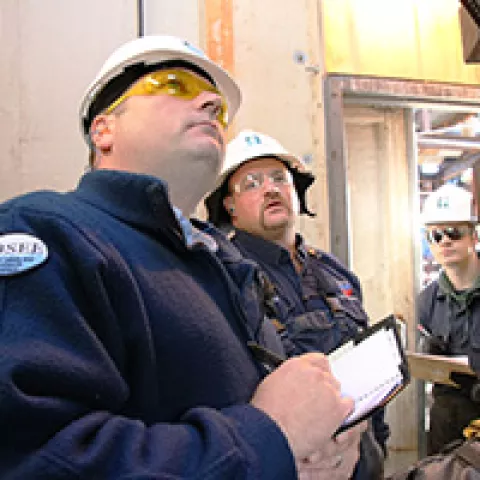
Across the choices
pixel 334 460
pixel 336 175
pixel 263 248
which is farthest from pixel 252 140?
pixel 334 460

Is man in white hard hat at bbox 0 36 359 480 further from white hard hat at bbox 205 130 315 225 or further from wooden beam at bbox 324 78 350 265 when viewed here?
wooden beam at bbox 324 78 350 265

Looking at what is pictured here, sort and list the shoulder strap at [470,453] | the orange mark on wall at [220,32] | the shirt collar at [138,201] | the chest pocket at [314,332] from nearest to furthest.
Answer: the shirt collar at [138,201], the shoulder strap at [470,453], the chest pocket at [314,332], the orange mark on wall at [220,32]

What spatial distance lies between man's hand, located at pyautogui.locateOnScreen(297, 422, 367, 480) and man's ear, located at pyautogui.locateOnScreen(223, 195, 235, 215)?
1.44 meters

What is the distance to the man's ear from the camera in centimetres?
217

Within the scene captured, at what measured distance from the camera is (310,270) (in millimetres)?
2008

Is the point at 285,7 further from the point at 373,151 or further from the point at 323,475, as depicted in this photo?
the point at 323,475

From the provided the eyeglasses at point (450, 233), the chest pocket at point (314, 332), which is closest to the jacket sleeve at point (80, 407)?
the chest pocket at point (314, 332)

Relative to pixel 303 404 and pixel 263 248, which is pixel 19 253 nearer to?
pixel 303 404

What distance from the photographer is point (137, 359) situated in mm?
693

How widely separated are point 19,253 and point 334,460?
25.6 inches

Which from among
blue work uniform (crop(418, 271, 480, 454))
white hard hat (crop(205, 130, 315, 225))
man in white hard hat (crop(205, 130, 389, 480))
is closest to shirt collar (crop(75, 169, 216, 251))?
man in white hard hat (crop(205, 130, 389, 480))

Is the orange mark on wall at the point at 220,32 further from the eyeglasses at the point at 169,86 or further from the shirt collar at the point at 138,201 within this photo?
the shirt collar at the point at 138,201

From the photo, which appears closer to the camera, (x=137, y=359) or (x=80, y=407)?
(x=80, y=407)

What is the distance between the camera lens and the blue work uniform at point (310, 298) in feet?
5.58
